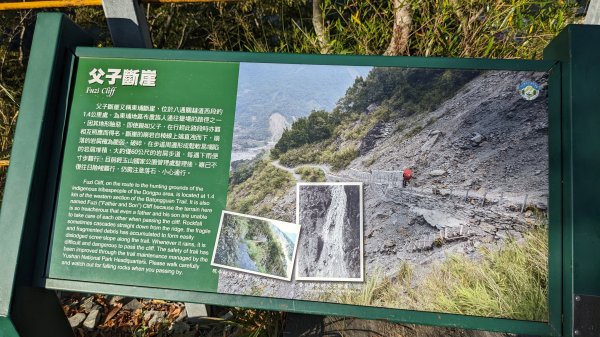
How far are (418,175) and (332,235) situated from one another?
0.38m

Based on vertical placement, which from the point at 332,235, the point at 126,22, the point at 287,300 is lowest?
the point at 287,300

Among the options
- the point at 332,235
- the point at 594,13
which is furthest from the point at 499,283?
the point at 594,13

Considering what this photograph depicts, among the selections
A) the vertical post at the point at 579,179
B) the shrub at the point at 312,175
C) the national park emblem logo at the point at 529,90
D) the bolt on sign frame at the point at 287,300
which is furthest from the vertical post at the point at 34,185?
the vertical post at the point at 579,179

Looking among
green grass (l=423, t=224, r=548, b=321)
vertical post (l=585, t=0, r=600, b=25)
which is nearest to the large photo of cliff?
green grass (l=423, t=224, r=548, b=321)

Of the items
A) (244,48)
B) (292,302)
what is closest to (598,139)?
(292,302)

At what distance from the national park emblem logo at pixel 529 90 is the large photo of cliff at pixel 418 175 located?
1 centimetres

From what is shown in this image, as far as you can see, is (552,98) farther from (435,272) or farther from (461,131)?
(435,272)

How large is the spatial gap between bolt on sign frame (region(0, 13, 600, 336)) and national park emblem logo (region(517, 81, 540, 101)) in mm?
45

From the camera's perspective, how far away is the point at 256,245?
1.55m

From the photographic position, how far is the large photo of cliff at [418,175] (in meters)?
1.47

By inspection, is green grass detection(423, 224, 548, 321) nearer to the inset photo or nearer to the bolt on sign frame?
the bolt on sign frame

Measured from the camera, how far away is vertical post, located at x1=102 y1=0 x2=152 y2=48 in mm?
1912

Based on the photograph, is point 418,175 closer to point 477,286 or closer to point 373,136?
point 373,136

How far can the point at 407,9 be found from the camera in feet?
8.93
